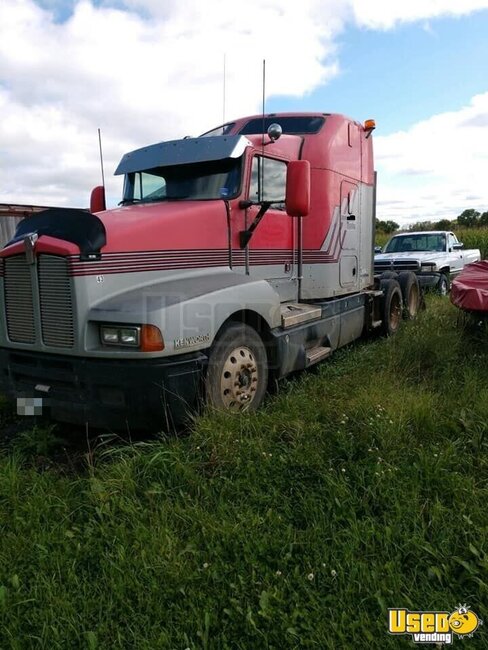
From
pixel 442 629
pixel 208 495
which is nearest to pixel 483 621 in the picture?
pixel 442 629

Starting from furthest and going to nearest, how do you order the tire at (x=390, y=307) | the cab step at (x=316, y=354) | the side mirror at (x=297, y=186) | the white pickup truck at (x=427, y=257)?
the white pickup truck at (x=427, y=257) → the tire at (x=390, y=307) → the cab step at (x=316, y=354) → the side mirror at (x=297, y=186)

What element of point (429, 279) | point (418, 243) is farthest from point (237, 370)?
point (418, 243)

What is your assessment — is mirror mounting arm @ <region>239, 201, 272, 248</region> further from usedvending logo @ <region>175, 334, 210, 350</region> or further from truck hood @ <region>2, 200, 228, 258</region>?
usedvending logo @ <region>175, 334, 210, 350</region>

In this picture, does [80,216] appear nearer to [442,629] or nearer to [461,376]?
[442,629]

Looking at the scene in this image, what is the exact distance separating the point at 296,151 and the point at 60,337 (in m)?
3.38

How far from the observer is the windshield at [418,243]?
1334 cm

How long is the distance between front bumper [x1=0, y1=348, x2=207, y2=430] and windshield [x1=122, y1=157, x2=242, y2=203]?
1.68m

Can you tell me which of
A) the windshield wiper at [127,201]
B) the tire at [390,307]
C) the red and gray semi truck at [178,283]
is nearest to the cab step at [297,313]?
the red and gray semi truck at [178,283]

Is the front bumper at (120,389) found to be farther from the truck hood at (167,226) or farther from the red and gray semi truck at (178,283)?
the truck hood at (167,226)

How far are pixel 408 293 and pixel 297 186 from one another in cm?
495

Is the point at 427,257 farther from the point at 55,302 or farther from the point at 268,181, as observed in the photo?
the point at 55,302

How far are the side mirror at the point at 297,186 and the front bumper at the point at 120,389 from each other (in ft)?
5.48

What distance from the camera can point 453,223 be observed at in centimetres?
3988

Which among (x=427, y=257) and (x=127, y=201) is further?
(x=427, y=257)
